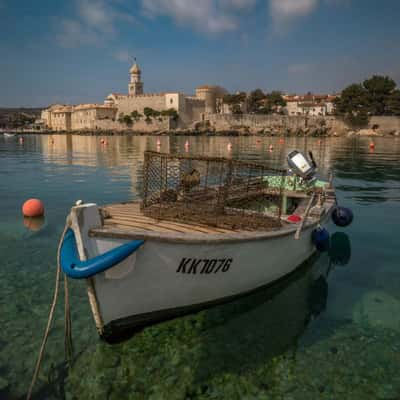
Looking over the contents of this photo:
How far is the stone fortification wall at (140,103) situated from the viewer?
122125mm

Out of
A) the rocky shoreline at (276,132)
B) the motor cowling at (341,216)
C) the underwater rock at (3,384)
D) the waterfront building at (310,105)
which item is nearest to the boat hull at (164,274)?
the underwater rock at (3,384)

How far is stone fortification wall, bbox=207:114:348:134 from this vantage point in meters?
101

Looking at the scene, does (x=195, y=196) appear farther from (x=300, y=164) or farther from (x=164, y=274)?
(x=300, y=164)

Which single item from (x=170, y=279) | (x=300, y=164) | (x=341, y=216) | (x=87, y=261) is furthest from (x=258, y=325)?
(x=341, y=216)

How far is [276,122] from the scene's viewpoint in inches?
4259

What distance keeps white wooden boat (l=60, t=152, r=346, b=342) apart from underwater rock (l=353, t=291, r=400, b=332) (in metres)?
1.59

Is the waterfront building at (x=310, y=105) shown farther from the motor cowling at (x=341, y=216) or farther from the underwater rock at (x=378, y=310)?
the underwater rock at (x=378, y=310)


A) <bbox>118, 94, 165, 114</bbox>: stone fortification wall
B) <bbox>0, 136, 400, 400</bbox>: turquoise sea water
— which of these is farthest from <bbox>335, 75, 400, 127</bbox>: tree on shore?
<bbox>0, 136, 400, 400</bbox>: turquoise sea water

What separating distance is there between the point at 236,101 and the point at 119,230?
118 metres

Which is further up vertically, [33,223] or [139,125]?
[139,125]

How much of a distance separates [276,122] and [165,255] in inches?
4267

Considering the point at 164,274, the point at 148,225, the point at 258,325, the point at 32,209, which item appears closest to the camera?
the point at 164,274

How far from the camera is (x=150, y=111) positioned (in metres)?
119

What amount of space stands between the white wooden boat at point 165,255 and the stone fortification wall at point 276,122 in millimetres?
99337
